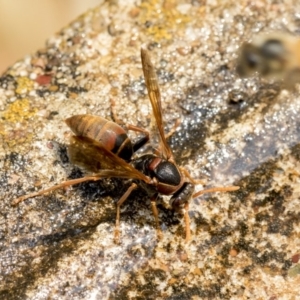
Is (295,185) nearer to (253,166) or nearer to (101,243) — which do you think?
(253,166)

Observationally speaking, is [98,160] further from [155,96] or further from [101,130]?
[155,96]

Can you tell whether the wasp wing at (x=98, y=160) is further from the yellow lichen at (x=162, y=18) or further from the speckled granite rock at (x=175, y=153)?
the yellow lichen at (x=162, y=18)

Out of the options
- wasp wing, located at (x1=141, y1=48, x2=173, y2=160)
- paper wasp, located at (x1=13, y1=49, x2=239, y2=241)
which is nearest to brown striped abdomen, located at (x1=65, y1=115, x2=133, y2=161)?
paper wasp, located at (x1=13, y1=49, x2=239, y2=241)

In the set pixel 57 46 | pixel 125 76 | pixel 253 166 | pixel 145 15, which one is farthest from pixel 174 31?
pixel 253 166

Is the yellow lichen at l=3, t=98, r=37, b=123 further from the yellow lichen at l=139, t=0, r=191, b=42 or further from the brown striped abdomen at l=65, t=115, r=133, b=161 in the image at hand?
the yellow lichen at l=139, t=0, r=191, b=42

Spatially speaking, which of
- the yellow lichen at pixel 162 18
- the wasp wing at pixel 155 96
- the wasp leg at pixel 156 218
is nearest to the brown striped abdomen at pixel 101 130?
the wasp wing at pixel 155 96

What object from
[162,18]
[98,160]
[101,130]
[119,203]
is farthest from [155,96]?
[162,18]
